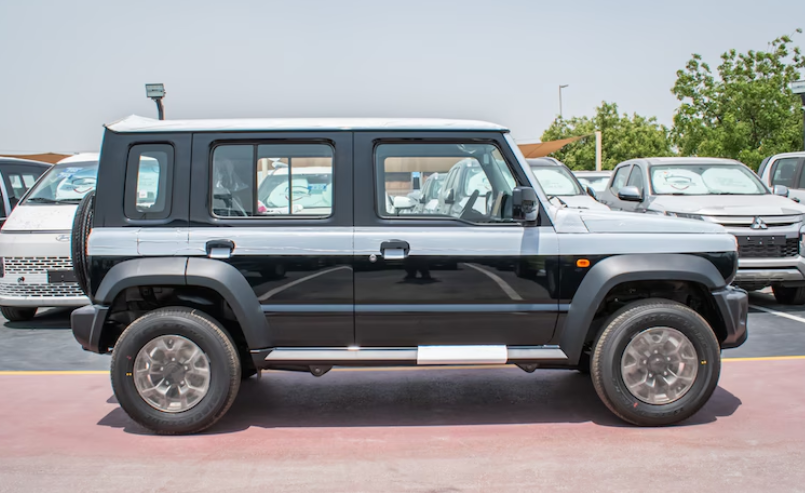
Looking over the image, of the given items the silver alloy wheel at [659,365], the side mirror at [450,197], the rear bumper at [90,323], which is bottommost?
the silver alloy wheel at [659,365]

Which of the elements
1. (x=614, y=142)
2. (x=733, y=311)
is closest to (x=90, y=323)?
(x=733, y=311)

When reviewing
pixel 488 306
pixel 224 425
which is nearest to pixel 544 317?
pixel 488 306

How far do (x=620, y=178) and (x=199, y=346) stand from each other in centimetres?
995

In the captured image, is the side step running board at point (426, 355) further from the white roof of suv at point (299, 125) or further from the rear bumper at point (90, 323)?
the white roof of suv at point (299, 125)

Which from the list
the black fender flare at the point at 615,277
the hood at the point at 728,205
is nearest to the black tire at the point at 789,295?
the hood at the point at 728,205

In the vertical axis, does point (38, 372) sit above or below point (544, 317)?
below

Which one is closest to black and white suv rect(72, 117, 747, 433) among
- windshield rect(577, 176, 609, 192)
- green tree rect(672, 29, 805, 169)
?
windshield rect(577, 176, 609, 192)

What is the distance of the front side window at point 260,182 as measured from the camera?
5215 millimetres

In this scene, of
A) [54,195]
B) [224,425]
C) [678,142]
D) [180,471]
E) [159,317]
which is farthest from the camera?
[678,142]

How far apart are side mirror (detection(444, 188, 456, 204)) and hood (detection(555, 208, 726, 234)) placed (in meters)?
0.67

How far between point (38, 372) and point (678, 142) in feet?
104

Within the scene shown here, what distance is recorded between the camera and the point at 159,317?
5.07m

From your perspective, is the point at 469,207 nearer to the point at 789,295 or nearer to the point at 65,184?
the point at 65,184

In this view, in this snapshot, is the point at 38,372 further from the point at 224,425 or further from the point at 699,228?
the point at 699,228
